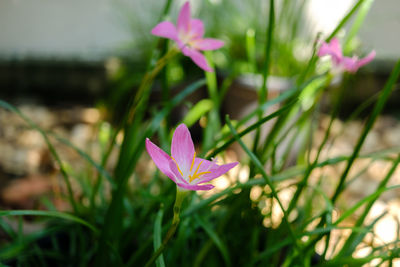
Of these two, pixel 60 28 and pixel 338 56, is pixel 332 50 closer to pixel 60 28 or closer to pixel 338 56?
pixel 338 56

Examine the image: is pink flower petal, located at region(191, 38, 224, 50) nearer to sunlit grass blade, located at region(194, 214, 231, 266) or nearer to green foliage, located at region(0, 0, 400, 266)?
green foliage, located at region(0, 0, 400, 266)

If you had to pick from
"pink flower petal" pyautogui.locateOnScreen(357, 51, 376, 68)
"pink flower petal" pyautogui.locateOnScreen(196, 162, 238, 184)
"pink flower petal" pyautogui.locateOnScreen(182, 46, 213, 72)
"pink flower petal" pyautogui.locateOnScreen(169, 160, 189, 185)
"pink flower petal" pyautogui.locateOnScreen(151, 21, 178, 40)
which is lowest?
"pink flower petal" pyautogui.locateOnScreen(196, 162, 238, 184)

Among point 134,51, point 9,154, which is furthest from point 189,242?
point 134,51

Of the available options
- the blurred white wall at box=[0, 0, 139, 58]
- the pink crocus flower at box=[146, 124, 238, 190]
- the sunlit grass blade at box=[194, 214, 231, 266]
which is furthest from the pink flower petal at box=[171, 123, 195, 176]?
the blurred white wall at box=[0, 0, 139, 58]

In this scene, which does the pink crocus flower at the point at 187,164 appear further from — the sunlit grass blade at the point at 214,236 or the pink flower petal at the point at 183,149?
the sunlit grass blade at the point at 214,236

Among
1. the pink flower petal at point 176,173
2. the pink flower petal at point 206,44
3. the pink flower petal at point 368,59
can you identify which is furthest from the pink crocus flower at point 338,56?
the pink flower petal at point 176,173

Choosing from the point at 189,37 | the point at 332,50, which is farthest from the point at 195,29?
the point at 332,50

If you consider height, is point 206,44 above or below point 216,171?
above
